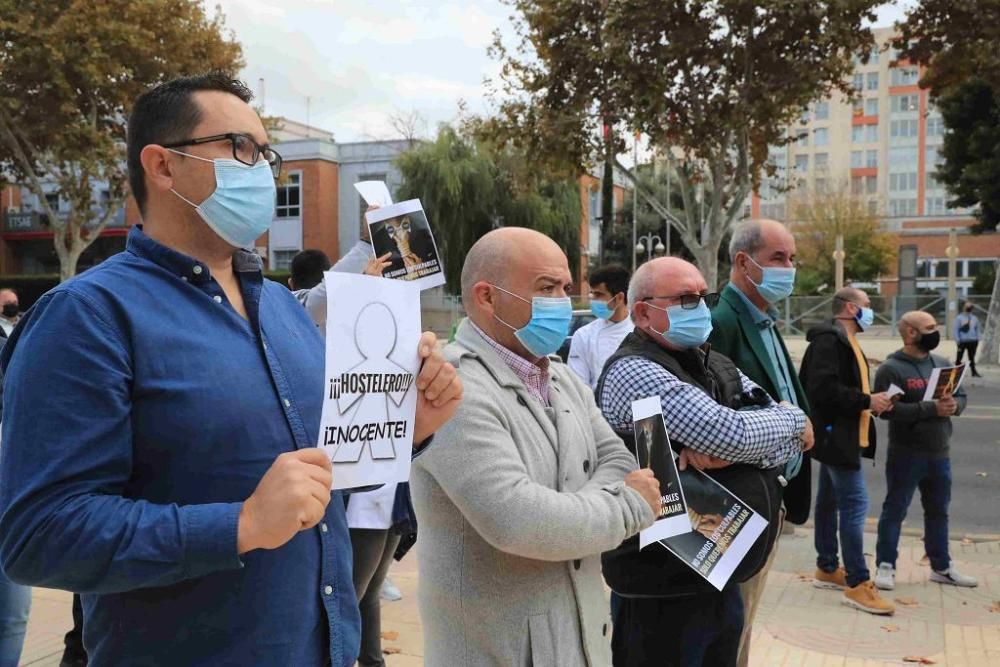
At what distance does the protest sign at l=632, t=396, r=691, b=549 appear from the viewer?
8.54 feet

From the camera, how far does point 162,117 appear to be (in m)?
1.78

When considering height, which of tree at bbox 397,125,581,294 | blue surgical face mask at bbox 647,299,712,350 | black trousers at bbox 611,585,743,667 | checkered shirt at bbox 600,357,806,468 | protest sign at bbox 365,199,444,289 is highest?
tree at bbox 397,125,581,294

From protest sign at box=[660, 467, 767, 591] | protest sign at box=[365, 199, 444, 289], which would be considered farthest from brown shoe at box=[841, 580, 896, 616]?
protest sign at box=[365, 199, 444, 289]

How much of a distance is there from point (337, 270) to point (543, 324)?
1.83m

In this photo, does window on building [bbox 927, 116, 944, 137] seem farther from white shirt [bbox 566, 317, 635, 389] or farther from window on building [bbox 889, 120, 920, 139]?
white shirt [bbox 566, 317, 635, 389]

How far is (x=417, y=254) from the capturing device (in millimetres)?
3979

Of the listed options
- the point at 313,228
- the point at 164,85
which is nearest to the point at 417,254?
the point at 164,85

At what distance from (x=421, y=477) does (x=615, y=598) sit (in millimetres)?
1270

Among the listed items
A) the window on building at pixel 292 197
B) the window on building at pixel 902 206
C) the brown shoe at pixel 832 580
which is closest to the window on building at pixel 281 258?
the window on building at pixel 292 197

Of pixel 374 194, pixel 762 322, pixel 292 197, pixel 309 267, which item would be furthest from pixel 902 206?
pixel 374 194

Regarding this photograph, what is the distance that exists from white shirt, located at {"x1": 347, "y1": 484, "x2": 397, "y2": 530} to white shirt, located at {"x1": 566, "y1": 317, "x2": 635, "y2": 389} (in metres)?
2.91

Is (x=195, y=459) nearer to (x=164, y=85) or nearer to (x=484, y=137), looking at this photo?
(x=164, y=85)

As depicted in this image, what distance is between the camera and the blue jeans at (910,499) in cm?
560

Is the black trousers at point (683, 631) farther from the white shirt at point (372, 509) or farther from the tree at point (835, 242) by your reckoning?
the tree at point (835, 242)
